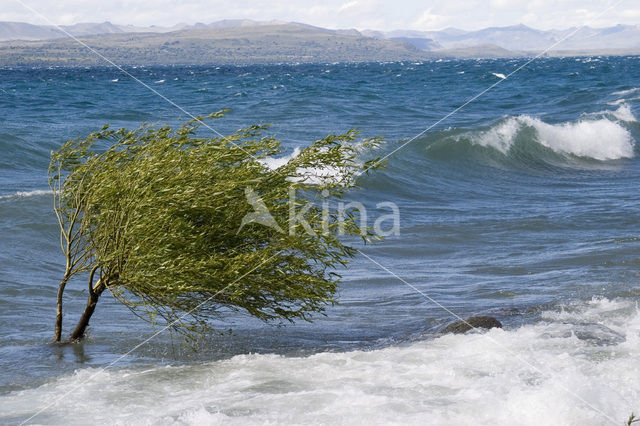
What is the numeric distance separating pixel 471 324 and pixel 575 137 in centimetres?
3453

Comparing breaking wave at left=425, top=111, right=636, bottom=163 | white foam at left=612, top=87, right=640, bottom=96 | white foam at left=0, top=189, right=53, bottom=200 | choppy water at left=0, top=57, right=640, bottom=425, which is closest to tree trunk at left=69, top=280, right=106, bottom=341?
choppy water at left=0, top=57, right=640, bottom=425

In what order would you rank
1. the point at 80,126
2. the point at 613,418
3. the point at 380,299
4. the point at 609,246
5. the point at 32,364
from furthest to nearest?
the point at 80,126 < the point at 609,246 < the point at 380,299 < the point at 32,364 < the point at 613,418

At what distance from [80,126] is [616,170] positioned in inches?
1147

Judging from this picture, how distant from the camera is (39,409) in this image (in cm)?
1030

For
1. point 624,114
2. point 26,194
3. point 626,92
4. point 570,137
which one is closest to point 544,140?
point 570,137

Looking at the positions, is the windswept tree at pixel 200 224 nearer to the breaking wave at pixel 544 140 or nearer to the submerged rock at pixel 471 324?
the submerged rock at pixel 471 324

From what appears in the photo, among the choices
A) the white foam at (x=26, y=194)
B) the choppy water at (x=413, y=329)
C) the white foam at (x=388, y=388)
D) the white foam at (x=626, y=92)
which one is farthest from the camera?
the white foam at (x=626, y=92)

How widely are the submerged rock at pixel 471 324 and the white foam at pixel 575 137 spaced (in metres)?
30.1

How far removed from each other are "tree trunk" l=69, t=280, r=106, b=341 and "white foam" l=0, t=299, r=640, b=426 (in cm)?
103

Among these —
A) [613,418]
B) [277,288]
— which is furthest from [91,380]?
[613,418]

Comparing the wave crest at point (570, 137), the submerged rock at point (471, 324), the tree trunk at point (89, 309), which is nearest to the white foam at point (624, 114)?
the wave crest at point (570, 137)

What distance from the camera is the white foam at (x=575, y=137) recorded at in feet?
142

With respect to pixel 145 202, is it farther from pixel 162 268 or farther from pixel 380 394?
pixel 380 394

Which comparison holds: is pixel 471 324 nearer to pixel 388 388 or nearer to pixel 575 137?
pixel 388 388
